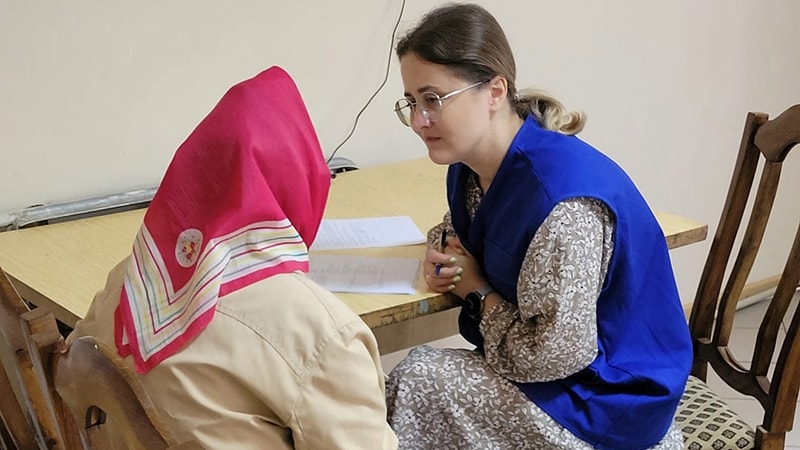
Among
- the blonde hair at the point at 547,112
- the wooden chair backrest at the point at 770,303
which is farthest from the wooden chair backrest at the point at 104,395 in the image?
the wooden chair backrest at the point at 770,303

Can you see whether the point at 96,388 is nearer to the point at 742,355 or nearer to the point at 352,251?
the point at 352,251

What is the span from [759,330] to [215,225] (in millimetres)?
1184

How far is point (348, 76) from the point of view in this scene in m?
2.33

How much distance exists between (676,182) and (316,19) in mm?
1456

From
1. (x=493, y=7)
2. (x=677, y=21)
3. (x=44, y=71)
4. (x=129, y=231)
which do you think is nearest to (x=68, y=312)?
(x=129, y=231)

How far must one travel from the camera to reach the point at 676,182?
3.13 m

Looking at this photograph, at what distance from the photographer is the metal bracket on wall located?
193 centimetres

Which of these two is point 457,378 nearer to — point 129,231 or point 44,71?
point 129,231

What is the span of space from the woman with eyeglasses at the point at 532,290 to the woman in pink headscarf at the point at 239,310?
494mm

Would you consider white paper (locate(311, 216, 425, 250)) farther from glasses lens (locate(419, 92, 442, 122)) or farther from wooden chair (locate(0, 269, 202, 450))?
wooden chair (locate(0, 269, 202, 450))

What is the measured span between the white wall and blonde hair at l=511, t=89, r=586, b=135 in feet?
2.33

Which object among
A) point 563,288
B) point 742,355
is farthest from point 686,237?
point 742,355

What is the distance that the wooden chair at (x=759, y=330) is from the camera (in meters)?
1.71

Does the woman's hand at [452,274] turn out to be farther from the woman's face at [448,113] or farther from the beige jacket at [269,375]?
the beige jacket at [269,375]
